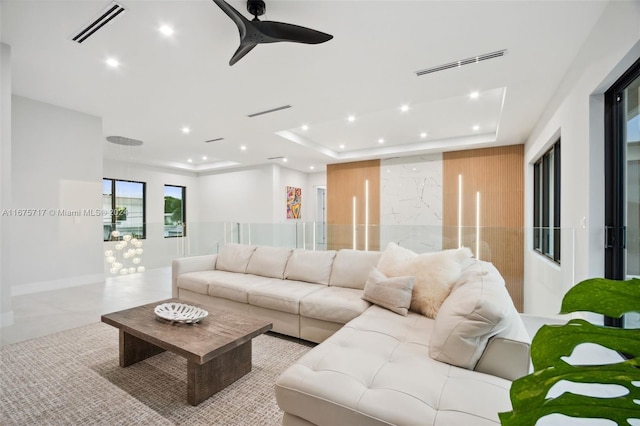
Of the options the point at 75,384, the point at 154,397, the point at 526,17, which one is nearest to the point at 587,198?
the point at 526,17

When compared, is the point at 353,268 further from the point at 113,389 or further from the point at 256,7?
the point at 256,7

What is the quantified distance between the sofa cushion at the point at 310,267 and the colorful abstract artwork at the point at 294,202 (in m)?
5.43

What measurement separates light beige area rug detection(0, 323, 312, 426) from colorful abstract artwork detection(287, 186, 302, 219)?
633 cm

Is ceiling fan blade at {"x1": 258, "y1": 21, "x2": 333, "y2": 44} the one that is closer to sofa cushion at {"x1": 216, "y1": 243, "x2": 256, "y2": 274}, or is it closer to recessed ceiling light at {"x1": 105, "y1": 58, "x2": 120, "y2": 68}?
recessed ceiling light at {"x1": 105, "y1": 58, "x2": 120, "y2": 68}

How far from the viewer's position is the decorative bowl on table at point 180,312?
2.13m

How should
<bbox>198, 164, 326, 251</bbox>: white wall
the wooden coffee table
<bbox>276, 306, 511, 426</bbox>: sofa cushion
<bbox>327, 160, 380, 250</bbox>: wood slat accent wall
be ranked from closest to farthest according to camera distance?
<bbox>276, 306, 511, 426</bbox>: sofa cushion
the wooden coffee table
<bbox>327, 160, 380, 250</bbox>: wood slat accent wall
<bbox>198, 164, 326, 251</bbox>: white wall

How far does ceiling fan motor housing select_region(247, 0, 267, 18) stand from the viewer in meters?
2.15

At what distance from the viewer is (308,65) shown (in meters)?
3.06

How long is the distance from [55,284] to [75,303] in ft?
3.20

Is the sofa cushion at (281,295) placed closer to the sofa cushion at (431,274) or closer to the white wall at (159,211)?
the sofa cushion at (431,274)

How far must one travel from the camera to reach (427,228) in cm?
415

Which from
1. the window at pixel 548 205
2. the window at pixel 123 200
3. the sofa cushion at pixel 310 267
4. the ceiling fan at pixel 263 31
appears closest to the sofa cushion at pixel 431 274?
the sofa cushion at pixel 310 267

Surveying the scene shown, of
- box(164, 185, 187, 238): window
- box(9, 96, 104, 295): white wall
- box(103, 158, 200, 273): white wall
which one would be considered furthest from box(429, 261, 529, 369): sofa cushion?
box(164, 185, 187, 238): window

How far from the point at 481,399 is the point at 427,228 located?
10.2ft
